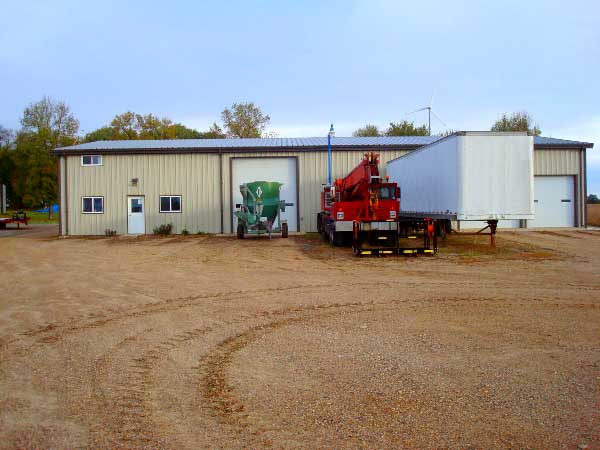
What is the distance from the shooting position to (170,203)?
3192 cm

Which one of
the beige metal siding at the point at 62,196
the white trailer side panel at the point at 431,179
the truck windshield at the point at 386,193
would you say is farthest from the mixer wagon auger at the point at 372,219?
the beige metal siding at the point at 62,196

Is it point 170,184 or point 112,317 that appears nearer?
point 112,317

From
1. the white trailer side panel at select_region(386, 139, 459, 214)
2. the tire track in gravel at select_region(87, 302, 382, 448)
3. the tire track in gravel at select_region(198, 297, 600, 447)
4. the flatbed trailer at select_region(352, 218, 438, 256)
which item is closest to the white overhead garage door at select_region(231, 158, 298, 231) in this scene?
the white trailer side panel at select_region(386, 139, 459, 214)

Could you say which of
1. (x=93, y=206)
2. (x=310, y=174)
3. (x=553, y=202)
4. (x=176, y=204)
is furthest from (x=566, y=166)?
(x=93, y=206)

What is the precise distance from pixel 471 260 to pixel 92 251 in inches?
550

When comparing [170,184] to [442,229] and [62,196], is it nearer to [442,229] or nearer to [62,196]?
[62,196]

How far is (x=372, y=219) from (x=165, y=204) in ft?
50.4

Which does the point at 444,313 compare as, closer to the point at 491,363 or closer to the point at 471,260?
the point at 491,363

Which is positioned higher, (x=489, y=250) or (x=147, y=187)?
(x=147, y=187)

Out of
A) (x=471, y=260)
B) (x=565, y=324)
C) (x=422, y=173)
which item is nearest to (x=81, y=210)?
(x=422, y=173)

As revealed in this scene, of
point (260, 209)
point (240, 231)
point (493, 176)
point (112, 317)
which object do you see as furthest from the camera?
point (240, 231)

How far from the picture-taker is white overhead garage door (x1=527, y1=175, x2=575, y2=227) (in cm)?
3216

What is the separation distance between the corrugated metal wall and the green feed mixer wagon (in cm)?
390

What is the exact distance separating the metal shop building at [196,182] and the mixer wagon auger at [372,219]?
944cm
